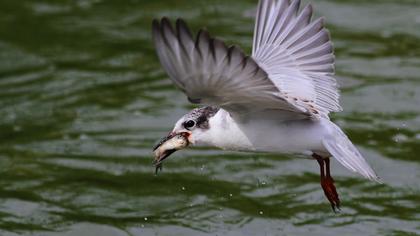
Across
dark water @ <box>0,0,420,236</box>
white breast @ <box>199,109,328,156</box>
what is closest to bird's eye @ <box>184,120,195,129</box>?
white breast @ <box>199,109,328,156</box>

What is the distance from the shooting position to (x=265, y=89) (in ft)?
20.6

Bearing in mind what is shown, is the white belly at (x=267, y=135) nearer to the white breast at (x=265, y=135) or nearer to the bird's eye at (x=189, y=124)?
the white breast at (x=265, y=135)

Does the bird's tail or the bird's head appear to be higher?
the bird's head

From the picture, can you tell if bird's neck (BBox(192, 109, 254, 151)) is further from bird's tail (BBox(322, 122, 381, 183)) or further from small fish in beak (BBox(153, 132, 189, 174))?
bird's tail (BBox(322, 122, 381, 183))

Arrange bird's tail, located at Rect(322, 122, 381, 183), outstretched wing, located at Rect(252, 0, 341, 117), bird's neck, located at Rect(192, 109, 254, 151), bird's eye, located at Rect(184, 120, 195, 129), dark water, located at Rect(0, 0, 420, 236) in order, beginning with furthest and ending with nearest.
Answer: dark water, located at Rect(0, 0, 420, 236) < outstretched wing, located at Rect(252, 0, 341, 117) < bird's eye, located at Rect(184, 120, 195, 129) < bird's neck, located at Rect(192, 109, 254, 151) < bird's tail, located at Rect(322, 122, 381, 183)

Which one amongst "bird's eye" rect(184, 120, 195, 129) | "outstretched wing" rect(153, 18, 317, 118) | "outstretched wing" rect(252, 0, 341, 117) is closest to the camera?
"outstretched wing" rect(153, 18, 317, 118)

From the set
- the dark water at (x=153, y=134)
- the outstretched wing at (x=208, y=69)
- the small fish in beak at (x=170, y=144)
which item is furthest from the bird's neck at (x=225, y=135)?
the dark water at (x=153, y=134)

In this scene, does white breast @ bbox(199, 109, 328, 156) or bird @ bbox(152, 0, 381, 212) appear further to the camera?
white breast @ bbox(199, 109, 328, 156)

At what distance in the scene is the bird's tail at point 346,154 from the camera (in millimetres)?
6477

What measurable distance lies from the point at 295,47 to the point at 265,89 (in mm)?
1375

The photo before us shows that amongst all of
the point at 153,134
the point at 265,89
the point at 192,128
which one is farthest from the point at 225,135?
the point at 153,134

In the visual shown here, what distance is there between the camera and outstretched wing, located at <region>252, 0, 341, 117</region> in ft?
24.7

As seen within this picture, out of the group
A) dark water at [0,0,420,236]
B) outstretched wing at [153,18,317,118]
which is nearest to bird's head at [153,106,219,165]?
outstretched wing at [153,18,317,118]

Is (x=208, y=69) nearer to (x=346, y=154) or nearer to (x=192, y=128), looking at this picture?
(x=192, y=128)
